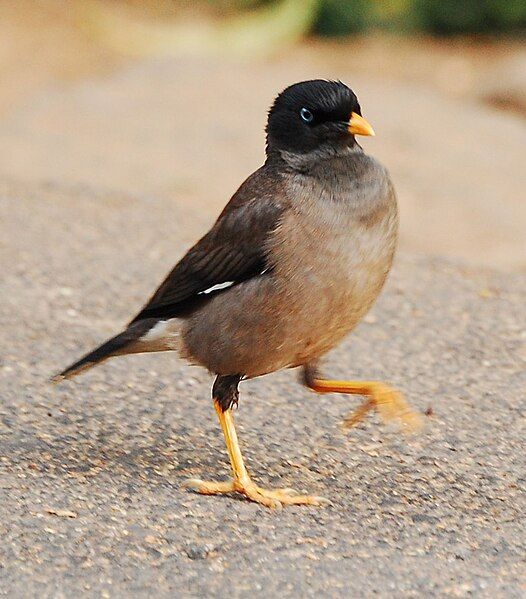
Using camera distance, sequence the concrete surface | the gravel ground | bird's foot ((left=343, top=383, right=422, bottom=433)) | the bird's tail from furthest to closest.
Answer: the concrete surface, the bird's tail, bird's foot ((left=343, top=383, right=422, bottom=433)), the gravel ground

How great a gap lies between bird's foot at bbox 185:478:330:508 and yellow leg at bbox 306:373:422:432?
1.57ft

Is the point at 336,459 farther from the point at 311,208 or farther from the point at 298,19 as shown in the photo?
the point at 298,19

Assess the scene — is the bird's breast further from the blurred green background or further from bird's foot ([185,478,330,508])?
the blurred green background

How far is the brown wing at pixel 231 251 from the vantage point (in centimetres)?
470

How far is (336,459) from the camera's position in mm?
5168

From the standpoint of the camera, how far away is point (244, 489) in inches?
185

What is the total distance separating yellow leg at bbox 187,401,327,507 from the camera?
467 cm

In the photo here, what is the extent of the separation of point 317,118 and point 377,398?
1093 mm

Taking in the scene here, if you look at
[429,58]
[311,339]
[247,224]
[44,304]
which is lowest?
[429,58]

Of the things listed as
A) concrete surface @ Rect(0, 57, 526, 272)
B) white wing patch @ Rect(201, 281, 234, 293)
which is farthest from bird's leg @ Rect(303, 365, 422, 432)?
concrete surface @ Rect(0, 57, 526, 272)

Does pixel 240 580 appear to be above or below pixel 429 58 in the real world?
above

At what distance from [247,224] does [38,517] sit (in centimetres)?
128

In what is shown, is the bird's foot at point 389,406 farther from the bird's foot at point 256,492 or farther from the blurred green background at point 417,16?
the blurred green background at point 417,16

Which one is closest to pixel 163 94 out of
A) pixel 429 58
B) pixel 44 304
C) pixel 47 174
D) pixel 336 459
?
pixel 47 174
